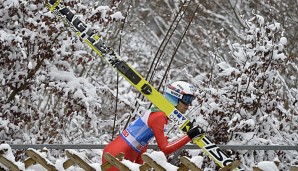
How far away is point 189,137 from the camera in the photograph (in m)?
5.47

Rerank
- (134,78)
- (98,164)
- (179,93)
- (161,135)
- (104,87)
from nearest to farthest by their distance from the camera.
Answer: (98,164) < (161,135) < (179,93) < (134,78) < (104,87)

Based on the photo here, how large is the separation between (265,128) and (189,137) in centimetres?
220

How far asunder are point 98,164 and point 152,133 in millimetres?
1311

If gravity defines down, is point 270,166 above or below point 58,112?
below

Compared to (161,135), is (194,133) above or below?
below

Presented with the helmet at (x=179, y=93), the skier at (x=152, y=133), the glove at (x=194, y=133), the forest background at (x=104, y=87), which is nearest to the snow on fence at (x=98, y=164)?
the skier at (x=152, y=133)

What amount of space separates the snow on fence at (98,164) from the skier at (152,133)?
3.24 feet

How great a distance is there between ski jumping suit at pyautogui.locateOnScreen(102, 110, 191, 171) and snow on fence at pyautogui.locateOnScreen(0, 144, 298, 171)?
1083 millimetres

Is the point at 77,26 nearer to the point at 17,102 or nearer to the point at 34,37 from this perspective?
Result: the point at 34,37

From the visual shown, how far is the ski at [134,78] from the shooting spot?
19.3 ft

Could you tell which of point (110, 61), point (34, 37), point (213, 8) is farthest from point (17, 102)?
point (213, 8)

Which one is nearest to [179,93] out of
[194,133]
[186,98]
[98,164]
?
[186,98]

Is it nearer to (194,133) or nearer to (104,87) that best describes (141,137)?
(194,133)

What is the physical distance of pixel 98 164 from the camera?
428 centimetres
